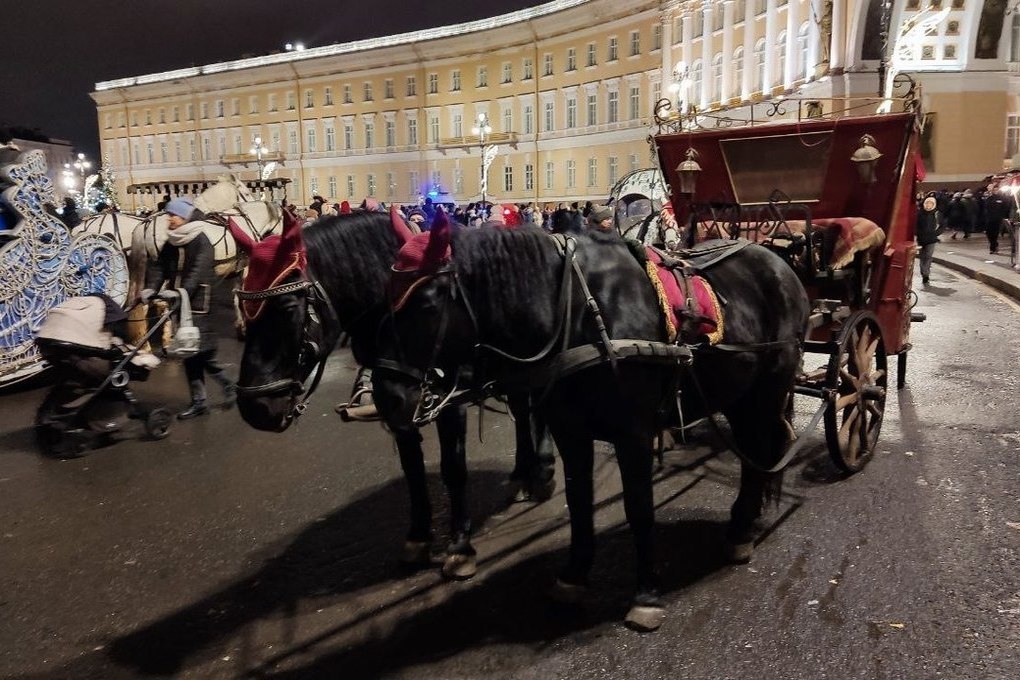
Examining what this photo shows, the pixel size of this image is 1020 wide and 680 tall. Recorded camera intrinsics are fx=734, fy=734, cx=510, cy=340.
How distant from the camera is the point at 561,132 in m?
50.1

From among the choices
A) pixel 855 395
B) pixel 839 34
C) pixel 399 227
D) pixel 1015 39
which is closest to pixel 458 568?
pixel 399 227

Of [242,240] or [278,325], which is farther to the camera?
[242,240]

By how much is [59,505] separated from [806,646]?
14.7 ft

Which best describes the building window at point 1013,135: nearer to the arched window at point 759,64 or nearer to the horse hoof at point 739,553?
the arched window at point 759,64

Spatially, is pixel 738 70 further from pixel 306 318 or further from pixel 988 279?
pixel 306 318

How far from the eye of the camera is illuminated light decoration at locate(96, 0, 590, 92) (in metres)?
50.3

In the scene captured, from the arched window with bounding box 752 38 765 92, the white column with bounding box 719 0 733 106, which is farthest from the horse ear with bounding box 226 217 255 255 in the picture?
the white column with bounding box 719 0 733 106

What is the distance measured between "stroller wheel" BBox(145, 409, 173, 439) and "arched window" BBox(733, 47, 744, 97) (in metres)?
35.4

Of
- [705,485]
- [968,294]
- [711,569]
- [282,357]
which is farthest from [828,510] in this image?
[968,294]

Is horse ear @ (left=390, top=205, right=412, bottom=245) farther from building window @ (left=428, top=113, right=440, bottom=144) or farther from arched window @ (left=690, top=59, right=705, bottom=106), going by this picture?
building window @ (left=428, top=113, right=440, bottom=144)

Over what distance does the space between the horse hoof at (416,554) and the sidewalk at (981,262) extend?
1229 centimetres

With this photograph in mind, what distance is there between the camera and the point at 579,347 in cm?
298

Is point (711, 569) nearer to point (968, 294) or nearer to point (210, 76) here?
point (968, 294)

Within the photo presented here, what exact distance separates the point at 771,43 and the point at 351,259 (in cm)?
3510
